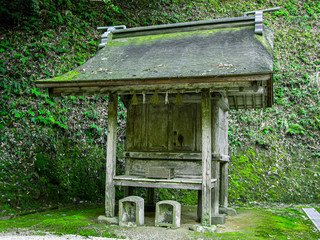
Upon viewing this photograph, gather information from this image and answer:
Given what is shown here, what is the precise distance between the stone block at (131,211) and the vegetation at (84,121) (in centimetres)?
329

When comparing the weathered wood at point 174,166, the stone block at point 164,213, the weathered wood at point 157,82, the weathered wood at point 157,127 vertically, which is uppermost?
the weathered wood at point 157,82

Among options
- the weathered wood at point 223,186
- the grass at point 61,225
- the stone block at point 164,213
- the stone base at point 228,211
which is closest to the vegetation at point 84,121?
the grass at point 61,225

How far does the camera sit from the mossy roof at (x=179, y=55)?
5.73 m

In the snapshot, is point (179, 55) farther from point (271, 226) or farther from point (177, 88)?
point (271, 226)

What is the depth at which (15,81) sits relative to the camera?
33.3 feet

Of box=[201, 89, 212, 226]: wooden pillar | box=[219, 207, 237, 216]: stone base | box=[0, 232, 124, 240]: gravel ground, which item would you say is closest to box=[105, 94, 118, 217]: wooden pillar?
box=[0, 232, 124, 240]: gravel ground

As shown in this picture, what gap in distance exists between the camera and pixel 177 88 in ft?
19.7

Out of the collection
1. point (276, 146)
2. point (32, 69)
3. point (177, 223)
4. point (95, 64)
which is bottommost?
point (177, 223)

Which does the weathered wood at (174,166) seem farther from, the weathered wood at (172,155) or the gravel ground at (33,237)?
the gravel ground at (33,237)

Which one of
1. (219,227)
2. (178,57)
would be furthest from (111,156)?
(219,227)

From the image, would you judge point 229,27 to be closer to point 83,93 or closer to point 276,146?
point 83,93

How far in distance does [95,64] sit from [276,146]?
8.85 m

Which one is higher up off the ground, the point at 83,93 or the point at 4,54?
the point at 4,54

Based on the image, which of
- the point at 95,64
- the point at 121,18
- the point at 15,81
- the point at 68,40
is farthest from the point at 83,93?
the point at 121,18
